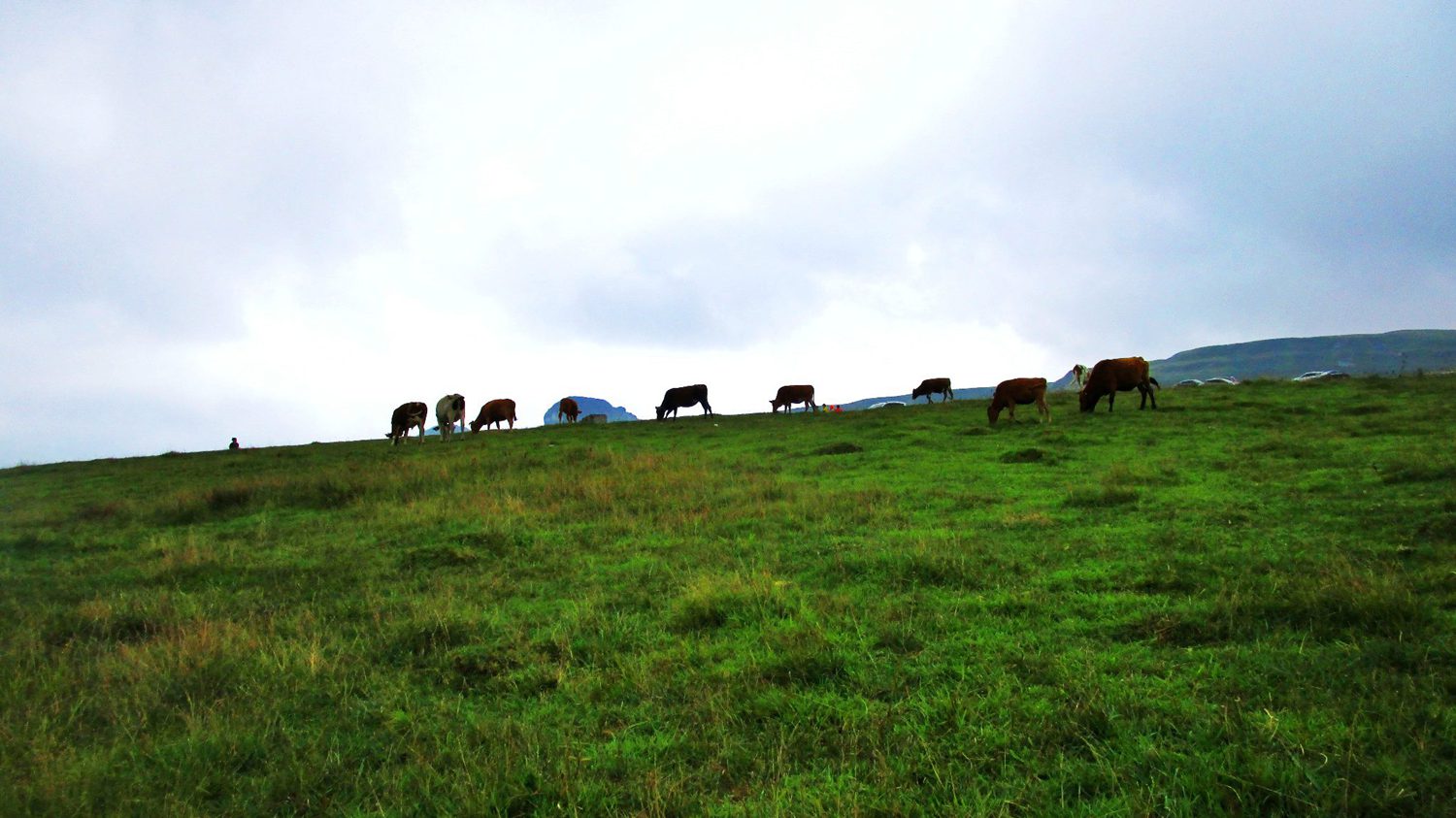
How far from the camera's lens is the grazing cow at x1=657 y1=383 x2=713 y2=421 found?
41031 millimetres

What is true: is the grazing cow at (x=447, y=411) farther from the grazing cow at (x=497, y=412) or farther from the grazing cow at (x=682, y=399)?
the grazing cow at (x=682, y=399)

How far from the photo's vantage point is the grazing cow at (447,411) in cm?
3384

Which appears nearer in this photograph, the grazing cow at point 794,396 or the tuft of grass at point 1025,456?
the tuft of grass at point 1025,456

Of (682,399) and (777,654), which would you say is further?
(682,399)

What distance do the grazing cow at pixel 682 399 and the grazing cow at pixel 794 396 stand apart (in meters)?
4.13

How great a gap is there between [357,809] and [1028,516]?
28.6 feet

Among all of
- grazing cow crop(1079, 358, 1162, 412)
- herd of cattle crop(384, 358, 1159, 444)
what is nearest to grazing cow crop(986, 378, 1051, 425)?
herd of cattle crop(384, 358, 1159, 444)

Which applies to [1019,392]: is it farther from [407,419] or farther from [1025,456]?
[407,419]

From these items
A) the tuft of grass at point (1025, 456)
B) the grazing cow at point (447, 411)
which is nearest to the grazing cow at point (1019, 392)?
the tuft of grass at point (1025, 456)

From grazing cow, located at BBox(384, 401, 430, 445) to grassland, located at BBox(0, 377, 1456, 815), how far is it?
714 inches

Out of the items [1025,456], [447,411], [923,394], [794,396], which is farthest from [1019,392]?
[923,394]

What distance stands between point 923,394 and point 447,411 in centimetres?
3282

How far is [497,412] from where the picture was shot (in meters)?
39.2

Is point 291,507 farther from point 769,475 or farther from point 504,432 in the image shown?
point 504,432
